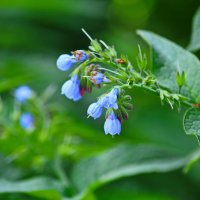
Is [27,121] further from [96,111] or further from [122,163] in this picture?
[96,111]

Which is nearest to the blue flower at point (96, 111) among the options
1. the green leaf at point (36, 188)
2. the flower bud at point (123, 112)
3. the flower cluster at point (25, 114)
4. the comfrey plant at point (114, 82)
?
the comfrey plant at point (114, 82)

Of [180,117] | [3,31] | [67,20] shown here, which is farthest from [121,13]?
[180,117]

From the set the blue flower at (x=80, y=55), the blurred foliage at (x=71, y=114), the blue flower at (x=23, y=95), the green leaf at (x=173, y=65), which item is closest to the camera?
the blue flower at (x=80, y=55)

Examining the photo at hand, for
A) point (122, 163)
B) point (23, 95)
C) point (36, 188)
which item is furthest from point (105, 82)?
point (23, 95)

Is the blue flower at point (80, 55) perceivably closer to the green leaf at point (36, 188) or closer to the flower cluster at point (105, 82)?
the flower cluster at point (105, 82)

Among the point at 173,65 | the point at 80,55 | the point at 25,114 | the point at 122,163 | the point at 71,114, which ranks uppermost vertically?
the point at 80,55

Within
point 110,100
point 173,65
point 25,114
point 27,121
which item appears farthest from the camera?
point 25,114

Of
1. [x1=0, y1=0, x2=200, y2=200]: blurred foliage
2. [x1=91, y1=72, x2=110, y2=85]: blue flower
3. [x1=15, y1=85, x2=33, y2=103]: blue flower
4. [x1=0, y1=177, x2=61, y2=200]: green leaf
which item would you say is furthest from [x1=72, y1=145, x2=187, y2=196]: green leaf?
[x1=91, y1=72, x2=110, y2=85]: blue flower
